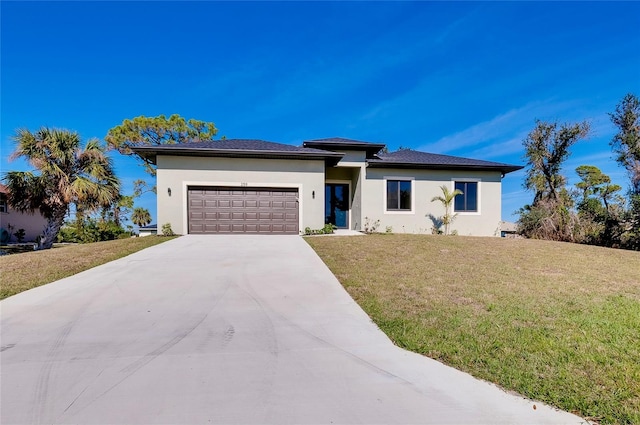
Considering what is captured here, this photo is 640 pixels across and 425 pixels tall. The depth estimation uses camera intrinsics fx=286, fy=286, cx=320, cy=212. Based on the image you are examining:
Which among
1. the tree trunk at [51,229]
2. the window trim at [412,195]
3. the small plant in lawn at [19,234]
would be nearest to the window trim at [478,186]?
the window trim at [412,195]

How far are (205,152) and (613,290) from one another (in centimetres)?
1338

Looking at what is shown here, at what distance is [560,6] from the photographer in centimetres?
979

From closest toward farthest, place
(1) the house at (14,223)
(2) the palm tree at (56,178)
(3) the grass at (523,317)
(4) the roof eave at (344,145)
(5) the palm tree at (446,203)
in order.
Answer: (3) the grass at (523,317), (2) the palm tree at (56,178), (4) the roof eave at (344,145), (5) the palm tree at (446,203), (1) the house at (14,223)

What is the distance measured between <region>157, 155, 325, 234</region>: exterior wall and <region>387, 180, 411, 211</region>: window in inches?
158

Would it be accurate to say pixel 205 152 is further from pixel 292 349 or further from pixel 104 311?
pixel 292 349

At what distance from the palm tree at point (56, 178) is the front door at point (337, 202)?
10.8 meters

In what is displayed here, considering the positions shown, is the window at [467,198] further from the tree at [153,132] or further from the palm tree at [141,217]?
the palm tree at [141,217]

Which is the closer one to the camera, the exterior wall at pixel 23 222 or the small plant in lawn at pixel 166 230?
the small plant in lawn at pixel 166 230

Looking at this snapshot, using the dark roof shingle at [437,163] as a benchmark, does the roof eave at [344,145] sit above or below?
above

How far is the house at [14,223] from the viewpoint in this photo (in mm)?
18327

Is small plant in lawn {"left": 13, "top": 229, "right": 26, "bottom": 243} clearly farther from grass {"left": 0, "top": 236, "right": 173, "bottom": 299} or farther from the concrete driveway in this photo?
the concrete driveway

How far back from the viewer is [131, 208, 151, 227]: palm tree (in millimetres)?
21328

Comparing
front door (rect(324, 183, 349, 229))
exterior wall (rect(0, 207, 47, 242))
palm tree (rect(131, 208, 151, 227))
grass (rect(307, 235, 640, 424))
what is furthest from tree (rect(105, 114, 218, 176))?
grass (rect(307, 235, 640, 424))

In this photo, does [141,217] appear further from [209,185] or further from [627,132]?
[627,132]
